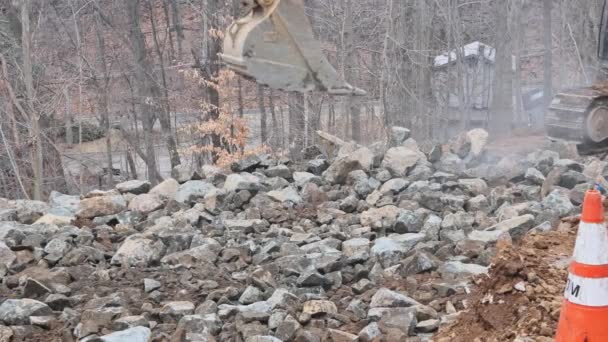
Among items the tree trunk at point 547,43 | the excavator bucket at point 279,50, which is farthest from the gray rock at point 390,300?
the tree trunk at point 547,43

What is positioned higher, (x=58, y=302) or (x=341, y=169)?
(x=341, y=169)

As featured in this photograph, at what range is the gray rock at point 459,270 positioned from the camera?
4.66m

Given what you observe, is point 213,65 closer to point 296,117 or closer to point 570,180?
point 296,117

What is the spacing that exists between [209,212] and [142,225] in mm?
593

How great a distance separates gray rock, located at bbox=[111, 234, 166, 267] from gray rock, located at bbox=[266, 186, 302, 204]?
1444mm

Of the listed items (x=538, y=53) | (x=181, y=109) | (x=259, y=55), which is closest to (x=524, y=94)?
(x=538, y=53)

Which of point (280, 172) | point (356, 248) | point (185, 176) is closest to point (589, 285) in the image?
point (356, 248)

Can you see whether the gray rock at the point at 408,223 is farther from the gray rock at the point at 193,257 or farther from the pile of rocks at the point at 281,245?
the gray rock at the point at 193,257

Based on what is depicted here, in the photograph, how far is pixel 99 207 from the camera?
6.74 meters

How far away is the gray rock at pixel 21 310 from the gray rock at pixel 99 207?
7.27 feet

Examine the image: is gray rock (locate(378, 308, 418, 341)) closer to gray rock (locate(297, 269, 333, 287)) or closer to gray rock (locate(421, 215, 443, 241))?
gray rock (locate(297, 269, 333, 287))

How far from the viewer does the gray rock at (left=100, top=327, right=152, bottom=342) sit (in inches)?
154

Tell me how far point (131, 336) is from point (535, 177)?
4377mm

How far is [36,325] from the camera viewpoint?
169 inches
